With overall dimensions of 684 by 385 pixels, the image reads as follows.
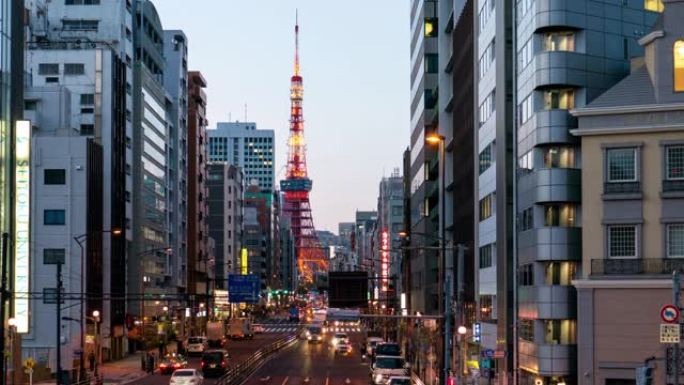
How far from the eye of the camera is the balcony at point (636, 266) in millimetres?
51219

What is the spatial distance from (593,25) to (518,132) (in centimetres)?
736

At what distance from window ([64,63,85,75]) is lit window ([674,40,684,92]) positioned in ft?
274

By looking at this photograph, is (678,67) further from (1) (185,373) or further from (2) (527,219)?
(1) (185,373)

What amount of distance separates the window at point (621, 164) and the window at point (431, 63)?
5638cm

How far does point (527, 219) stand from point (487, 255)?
12.5 meters

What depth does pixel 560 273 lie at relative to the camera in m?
56.7

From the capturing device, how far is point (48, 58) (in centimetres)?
12638

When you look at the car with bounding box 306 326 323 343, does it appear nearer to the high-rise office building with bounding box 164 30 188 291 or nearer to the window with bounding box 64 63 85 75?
the high-rise office building with bounding box 164 30 188 291

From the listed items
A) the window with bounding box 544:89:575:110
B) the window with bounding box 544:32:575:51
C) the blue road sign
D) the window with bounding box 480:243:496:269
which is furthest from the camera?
the blue road sign

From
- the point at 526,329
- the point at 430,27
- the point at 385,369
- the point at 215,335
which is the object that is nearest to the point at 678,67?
the point at 526,329

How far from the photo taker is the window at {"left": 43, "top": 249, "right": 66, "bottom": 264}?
109 metres

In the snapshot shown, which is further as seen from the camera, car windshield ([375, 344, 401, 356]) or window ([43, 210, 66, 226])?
window ([43, 210, 66, 226])

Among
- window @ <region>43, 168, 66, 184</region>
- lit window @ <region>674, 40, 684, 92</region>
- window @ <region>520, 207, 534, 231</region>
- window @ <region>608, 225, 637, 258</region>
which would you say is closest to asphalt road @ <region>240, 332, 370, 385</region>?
window @ <region>520, 207, 534, 231</region>

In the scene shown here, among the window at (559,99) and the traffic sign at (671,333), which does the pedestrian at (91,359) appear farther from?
the traffic sign at (671,333)
